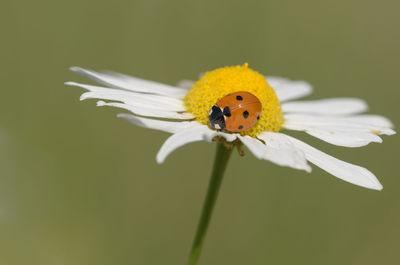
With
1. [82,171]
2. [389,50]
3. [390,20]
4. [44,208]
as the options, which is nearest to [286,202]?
[82,171]

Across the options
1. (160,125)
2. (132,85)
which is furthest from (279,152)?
(132,85)

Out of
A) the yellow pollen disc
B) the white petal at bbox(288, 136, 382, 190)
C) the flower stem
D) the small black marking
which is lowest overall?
the flower stem

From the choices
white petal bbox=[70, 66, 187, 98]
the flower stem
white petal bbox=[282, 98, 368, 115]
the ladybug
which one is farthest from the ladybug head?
white petal bbox=[282, 98, 368, 115]

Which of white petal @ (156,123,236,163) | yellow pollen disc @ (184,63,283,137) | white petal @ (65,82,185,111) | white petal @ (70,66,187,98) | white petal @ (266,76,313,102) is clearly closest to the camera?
white petal @ (156,123,236,163)

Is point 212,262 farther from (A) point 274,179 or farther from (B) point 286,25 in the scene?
(B) point 286,25

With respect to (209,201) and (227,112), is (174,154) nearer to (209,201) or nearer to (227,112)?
(209,201)

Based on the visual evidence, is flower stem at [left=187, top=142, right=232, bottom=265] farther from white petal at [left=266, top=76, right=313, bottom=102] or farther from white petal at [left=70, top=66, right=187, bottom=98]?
white petal at [left=266, top=76, right=313, bottom=102]

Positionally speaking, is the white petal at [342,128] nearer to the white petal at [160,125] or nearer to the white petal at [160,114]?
the white petal at [160,114]
